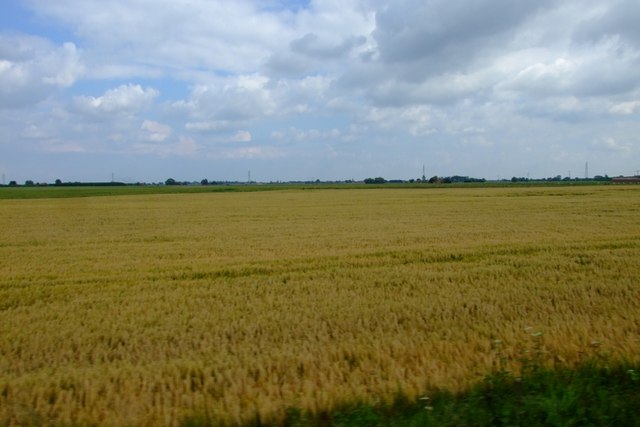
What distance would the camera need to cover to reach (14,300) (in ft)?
28.9

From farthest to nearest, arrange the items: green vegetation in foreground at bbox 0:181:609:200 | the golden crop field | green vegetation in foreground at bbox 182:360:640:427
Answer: green vegetation in foreground at bbox 0:181:609:200, the golden crop field, green vegetation in foreground at bbox 182:360:640:427

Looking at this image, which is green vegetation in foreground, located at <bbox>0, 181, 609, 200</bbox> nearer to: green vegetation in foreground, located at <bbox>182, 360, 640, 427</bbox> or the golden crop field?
the golden crop field

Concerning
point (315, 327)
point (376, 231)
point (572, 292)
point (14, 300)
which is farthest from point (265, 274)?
point (376, 231)

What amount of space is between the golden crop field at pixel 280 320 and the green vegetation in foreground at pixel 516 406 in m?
0.20

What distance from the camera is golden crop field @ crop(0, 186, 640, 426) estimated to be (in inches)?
189

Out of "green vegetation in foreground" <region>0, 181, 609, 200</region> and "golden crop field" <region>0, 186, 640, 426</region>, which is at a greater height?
"green vegetation in foreground" <region>0, 181, 609, 200</region>

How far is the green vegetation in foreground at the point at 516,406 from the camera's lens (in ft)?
13.1

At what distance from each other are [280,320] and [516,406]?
388 cm

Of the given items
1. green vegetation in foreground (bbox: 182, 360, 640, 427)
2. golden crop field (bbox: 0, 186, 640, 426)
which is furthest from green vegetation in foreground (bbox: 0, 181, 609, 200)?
green vegetation in foreground (bbox: 182, 360, 640, 427)

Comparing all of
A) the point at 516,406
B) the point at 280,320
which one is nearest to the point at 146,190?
the point at 280,320

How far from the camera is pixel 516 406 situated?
4.20 meters

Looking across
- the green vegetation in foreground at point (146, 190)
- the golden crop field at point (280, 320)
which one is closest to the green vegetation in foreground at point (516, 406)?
the golden crop field at point (280, 320)

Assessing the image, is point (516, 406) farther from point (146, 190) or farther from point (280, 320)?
point (146, 190)

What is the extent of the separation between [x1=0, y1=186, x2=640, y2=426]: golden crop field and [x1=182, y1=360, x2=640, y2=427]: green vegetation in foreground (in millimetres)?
204
